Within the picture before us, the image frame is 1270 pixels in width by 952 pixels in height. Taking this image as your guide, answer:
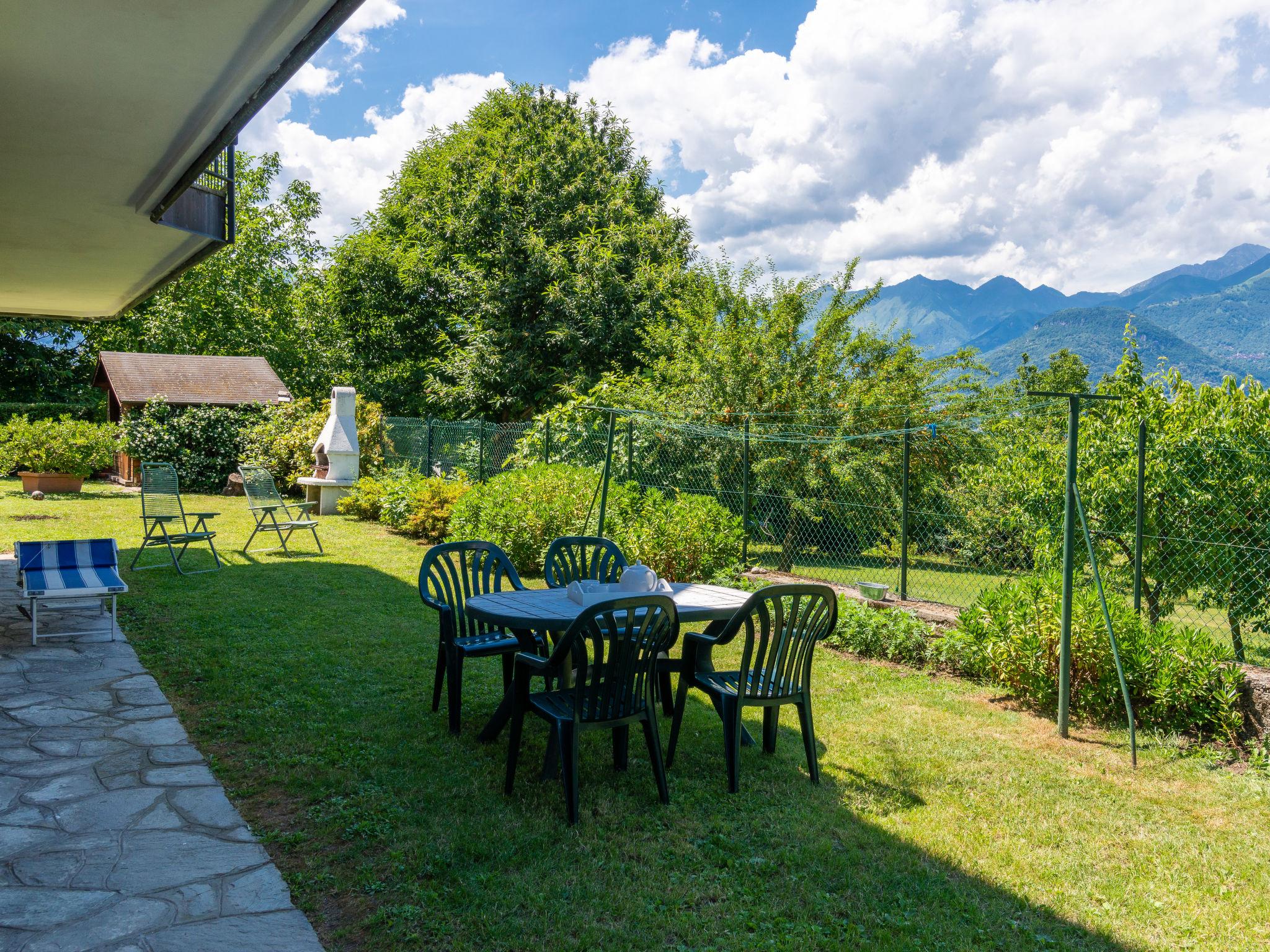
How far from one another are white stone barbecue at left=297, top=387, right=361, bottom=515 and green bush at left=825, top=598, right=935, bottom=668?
37.1 ft

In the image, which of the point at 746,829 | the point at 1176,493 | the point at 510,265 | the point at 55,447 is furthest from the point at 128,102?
the point at 510,265

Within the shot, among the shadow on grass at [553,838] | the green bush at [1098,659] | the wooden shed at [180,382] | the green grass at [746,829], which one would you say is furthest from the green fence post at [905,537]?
the wooden shed at [180,382]

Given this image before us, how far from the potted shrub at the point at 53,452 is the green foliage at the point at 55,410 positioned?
6358mm

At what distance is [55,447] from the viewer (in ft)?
55.1

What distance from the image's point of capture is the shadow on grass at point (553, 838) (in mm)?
2812

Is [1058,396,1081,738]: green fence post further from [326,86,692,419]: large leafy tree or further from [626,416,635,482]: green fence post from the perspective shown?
[326,86,692,419]: large leafy tree

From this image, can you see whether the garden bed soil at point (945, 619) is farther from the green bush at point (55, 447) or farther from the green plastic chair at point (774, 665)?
the green bush at point (55, 447)

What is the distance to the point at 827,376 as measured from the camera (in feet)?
35.6

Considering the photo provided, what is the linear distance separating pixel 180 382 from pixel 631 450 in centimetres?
1683

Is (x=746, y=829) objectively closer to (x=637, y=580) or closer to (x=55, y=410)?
(x=637, y=580)

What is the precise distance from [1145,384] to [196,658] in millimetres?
7370

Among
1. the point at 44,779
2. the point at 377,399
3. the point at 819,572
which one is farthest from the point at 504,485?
the point at 377,399

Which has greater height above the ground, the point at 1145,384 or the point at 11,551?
the point at 1145,384

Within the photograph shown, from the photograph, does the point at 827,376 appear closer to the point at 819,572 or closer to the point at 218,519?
the point at 819,572
